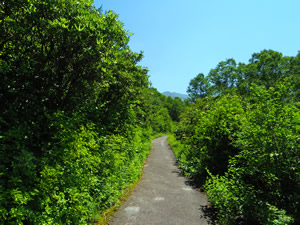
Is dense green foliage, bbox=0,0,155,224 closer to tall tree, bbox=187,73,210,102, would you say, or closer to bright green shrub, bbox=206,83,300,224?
bright green shrub, bbox=206,83,300,224

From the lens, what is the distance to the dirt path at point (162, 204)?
4824 mm

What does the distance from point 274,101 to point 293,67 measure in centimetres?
3651

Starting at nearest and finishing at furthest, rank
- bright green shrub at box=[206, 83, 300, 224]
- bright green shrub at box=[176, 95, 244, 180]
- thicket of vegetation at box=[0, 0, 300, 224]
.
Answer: thicket of vegetation at box=[0, 0, 300, 224]
bright green shrub at box=[206, 83, 300, 224]
bright green shrub at box=[176, 95, 244, 180]

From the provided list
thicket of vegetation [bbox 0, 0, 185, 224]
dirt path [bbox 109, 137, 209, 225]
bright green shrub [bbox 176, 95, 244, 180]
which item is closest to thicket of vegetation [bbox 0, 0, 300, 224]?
thicket of vegetation [bbox 0, 0, 185, 224]

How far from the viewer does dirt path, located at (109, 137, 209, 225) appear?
4.82 m

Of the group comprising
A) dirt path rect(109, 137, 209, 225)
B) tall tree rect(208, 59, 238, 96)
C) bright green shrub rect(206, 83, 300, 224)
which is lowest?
dirt path rect(109, 137, 209, 225)

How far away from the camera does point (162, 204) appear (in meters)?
5.89

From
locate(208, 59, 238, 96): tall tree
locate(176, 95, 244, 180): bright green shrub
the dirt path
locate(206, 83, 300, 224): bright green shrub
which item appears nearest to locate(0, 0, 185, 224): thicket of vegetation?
the dirt path

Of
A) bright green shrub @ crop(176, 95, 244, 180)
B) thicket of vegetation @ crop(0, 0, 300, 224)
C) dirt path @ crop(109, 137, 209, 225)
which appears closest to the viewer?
thicket of vegetation @ crop(0, 0, 300, 224)

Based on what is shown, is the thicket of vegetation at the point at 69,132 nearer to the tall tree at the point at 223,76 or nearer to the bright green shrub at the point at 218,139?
the bright green shrub at the point at 218,139

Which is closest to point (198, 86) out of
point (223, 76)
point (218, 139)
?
point (223, 76)

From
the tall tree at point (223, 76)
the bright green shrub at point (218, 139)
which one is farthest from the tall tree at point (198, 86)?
the bright green shrub at point (218, 139)

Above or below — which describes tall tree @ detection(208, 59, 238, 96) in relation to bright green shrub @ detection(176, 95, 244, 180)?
above

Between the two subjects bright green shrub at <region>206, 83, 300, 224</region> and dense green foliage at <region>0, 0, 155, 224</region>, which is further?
bright green shrub at <region>206, 83, 300, 224</region>
